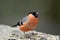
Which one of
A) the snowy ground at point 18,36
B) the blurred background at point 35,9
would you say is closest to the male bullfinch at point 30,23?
the snowy ground at point 18,36

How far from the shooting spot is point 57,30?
24.2 ft

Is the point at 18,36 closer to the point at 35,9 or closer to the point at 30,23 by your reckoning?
the point at 30,23

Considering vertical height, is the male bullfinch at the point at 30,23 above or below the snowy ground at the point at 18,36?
above

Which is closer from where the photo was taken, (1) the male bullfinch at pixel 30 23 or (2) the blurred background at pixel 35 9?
(1) the male bullfinch at pixel 30 23

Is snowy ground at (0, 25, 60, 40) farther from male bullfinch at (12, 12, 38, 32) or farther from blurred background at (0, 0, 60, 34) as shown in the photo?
blurred background at (0, 0, 60, 34)

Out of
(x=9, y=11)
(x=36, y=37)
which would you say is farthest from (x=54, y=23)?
(x=36, y=37)

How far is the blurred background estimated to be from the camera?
7.60 meters

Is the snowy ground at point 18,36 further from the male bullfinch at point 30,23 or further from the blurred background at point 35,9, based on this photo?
the blurred background at point 35,9

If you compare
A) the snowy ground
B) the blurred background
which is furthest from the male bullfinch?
the blurred background

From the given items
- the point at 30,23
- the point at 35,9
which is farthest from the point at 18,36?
the point at 35,9

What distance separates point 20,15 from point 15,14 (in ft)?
0.78

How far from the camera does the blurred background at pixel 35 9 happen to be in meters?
7.60

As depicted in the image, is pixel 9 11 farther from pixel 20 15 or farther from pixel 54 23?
pixel 54 23

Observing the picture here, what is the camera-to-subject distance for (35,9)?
793 cm
